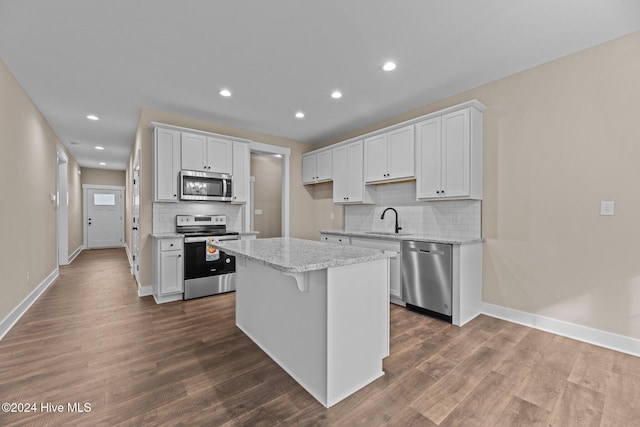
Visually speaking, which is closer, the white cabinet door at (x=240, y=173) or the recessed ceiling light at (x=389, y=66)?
the recessed ceiling light at (x=389, y=66)

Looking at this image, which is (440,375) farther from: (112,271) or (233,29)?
(112,271)

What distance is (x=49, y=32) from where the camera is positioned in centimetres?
229

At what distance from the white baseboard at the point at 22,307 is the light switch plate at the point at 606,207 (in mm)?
5563

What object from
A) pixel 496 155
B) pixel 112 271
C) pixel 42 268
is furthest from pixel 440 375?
pixel 112 271

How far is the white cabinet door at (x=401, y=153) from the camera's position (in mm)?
3648

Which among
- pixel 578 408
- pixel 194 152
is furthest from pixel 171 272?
pixel 578 408

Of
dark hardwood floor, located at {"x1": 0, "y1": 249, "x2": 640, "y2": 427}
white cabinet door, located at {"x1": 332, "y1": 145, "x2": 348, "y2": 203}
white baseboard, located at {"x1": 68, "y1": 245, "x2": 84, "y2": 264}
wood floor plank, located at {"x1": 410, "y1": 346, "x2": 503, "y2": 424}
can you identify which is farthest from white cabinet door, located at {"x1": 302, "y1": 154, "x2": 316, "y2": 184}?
white baseboard, located at {"x1": 68, "y1": 245, "x2": 84, "y2": 264}

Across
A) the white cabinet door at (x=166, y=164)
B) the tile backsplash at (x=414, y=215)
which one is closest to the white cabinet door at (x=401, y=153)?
the tile backsplash at (x=414, y=215)

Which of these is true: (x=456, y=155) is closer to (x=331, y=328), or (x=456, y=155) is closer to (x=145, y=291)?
(x=331, y=328)

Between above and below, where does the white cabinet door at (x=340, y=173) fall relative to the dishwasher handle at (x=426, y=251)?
above

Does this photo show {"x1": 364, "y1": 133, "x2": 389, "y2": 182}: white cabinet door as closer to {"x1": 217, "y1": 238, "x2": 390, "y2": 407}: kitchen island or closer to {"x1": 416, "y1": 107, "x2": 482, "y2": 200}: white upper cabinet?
{"x1": 416, "y1": 107, "x2": 482, "y2": 200}: white upper cabinet

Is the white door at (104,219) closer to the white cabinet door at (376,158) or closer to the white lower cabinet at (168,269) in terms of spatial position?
the white lower cabinet at (168,269)

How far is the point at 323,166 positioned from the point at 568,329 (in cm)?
390

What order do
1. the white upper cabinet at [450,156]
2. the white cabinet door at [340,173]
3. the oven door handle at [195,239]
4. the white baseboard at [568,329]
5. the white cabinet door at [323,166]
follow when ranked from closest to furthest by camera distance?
the white baseboard at [568,329]
the white upper cabinet at [450,156]
the oven door handle at [195,239]
the white cabinet door at [340,173]
the white cabinet door at [323,166]
